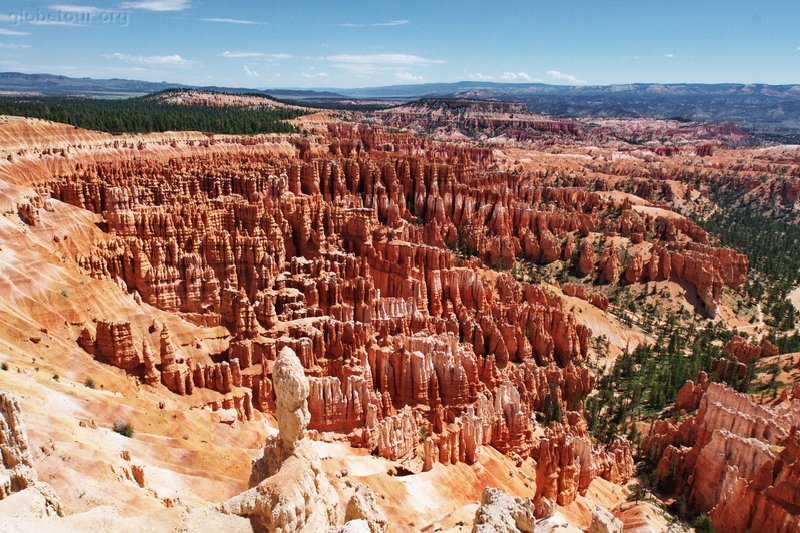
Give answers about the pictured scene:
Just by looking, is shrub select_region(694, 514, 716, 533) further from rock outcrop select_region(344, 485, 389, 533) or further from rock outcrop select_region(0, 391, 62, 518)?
rock outcrop select_region(0, 391, 62, 518)

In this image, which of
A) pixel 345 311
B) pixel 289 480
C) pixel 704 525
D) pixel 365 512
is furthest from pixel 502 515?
pixel 345 311

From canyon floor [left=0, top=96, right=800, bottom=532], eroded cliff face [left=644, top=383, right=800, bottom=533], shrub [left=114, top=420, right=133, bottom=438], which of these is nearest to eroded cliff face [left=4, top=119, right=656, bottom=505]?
canyon floor [left=0, top=96, right=800, bottom=532]

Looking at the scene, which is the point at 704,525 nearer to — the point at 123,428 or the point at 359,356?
the point at 359,356

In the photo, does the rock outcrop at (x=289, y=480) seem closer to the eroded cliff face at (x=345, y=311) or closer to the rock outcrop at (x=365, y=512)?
the rock outcrop at (x=365, y=512)

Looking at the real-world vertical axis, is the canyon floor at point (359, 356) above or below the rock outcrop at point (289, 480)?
below

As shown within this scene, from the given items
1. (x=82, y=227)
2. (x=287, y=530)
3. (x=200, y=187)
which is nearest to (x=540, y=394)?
(x=287, y=530)

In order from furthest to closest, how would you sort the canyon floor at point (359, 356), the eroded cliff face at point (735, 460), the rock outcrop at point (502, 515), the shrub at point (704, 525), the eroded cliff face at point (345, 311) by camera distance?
the eroded cliff face at point (345, 311), the shrub at point (704, 525), the eroded cliff face at point (735, 460), the canyon floor at point (359, 356), the rock outcrop at point (502, 515)

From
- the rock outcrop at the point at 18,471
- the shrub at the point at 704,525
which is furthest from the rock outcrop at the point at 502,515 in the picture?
the shrub at the point at 704,525

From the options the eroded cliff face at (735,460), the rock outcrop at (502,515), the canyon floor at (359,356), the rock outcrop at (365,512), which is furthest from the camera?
the eroded cliff face at (735,460)
